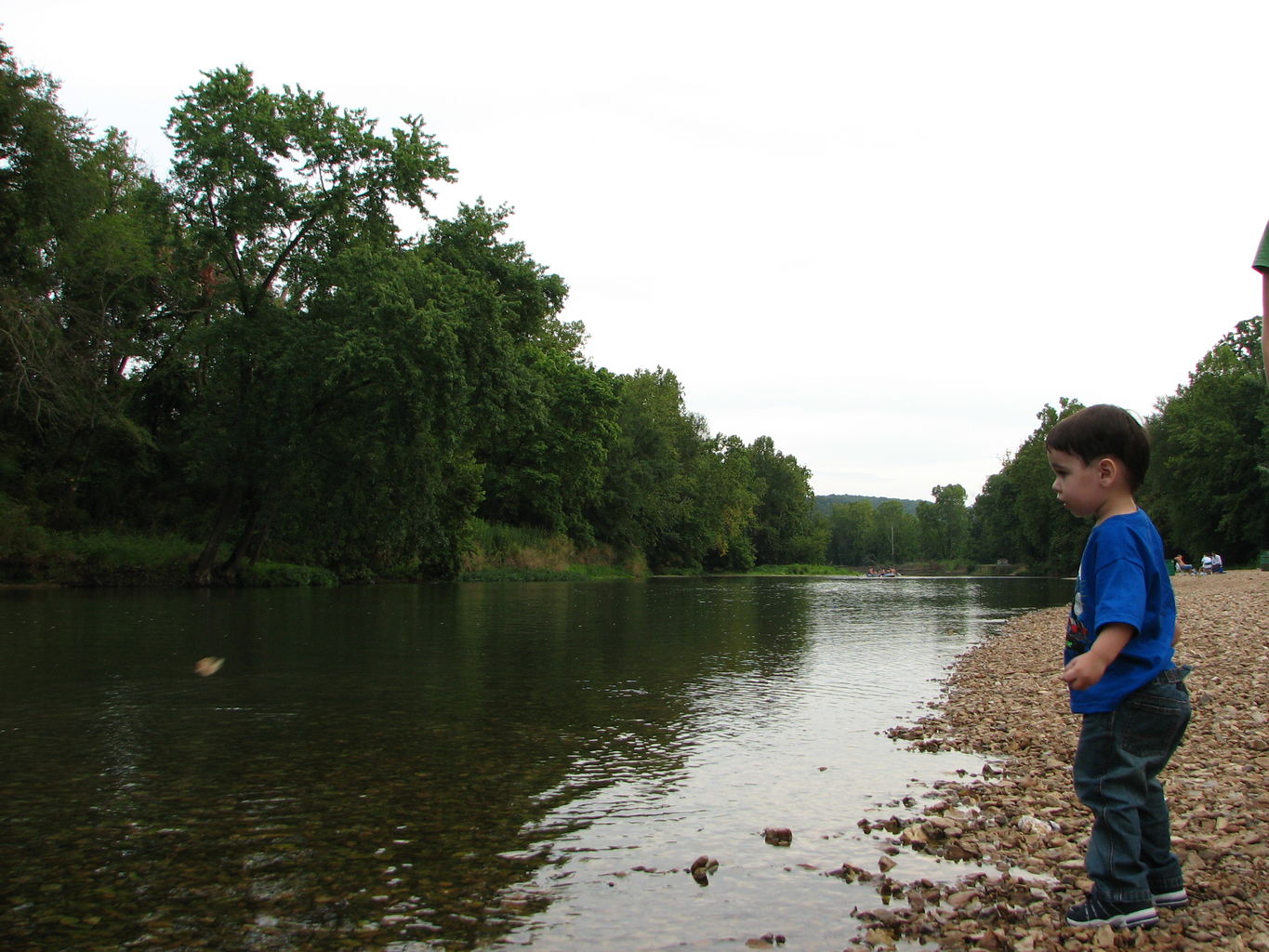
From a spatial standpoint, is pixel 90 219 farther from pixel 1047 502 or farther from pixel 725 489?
pixel 1047 502

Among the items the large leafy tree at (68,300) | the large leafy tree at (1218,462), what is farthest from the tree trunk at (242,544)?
the large leafy tree at (1218,462)

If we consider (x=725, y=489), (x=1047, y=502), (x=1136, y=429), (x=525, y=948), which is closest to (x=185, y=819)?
(x=525, y=948)

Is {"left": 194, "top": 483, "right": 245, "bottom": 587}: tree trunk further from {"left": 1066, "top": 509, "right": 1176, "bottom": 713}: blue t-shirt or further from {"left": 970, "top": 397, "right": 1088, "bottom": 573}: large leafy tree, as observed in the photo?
{"left": 970, "top": 397, "right": 1088, "bottom": 573}: large leafy tree

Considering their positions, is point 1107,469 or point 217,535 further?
point 217,535

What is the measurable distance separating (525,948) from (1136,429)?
119 inches

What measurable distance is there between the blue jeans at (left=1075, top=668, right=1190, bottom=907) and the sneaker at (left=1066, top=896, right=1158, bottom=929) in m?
0.03

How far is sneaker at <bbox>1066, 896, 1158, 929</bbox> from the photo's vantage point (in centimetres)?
346

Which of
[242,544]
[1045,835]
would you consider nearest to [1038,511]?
[242,544]

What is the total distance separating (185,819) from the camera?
17.5ft

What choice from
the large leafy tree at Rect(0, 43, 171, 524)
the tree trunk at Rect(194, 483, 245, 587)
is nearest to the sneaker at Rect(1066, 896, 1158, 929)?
the large leafy tree at Rect(0, 43, 171, 524)

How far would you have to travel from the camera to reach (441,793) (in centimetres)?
598

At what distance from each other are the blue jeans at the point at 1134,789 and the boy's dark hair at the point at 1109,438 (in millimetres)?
786

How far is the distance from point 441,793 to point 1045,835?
11.2ft

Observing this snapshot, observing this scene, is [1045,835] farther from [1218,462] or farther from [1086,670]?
[1218,462]
